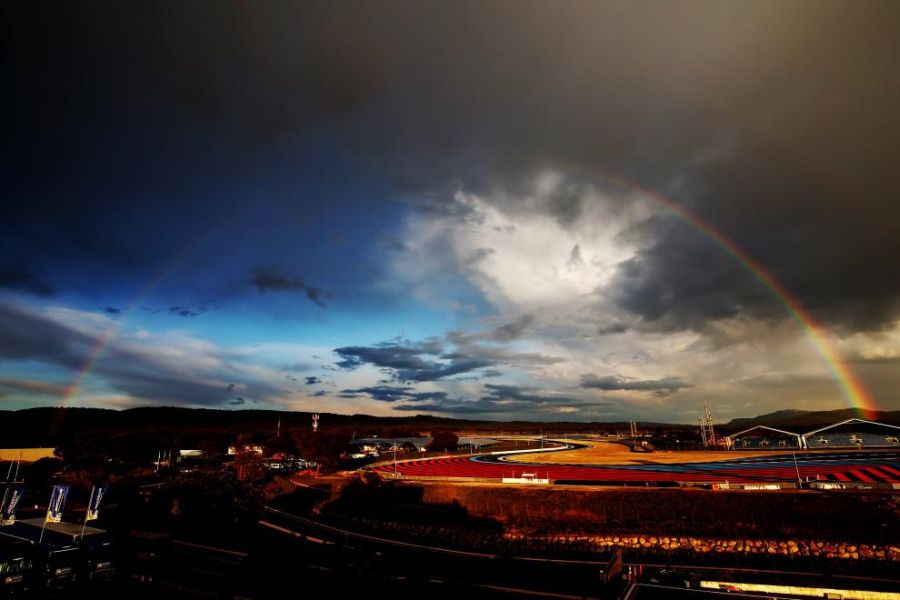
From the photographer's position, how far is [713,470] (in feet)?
226

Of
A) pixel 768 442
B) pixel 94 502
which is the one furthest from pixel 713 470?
pixel 768 442

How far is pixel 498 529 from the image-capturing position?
5012 centimetres

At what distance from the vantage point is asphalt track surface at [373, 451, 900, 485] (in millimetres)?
57219

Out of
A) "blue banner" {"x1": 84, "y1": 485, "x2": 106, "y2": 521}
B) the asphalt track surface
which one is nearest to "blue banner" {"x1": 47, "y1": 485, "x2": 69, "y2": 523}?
"blue banner" {"x1": 84, "y1": 485, "x2": 106, "y2": 521}

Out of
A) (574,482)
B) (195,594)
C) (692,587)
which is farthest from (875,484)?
(195,594)

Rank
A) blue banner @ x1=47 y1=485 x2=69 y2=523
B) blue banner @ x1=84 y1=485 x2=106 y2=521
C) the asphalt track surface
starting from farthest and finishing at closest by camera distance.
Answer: the asphalt track surface < blue banner @ x1=47 y1=485 x2=69 y2=523 < blue banner @ x1=84 y1=485 x2=106 y2=521

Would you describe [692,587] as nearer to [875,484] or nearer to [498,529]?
[498,529]

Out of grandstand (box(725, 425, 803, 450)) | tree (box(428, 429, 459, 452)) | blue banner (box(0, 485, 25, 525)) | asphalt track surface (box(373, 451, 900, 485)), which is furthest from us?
tree (box(428, 429, 459, 452))

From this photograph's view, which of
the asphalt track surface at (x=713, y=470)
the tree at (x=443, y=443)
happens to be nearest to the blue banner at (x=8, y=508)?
the asphalt track surface at (x=713, y=470)

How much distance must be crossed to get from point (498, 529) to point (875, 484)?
39868 mm

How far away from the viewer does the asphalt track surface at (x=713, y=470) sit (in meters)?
57.2

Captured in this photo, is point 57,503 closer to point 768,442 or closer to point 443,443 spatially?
point 443,443

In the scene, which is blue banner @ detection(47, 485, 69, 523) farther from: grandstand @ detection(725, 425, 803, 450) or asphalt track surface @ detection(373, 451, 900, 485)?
grandstand @ detection(725, 425, 803, 450)

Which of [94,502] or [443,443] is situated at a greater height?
[443,443]
